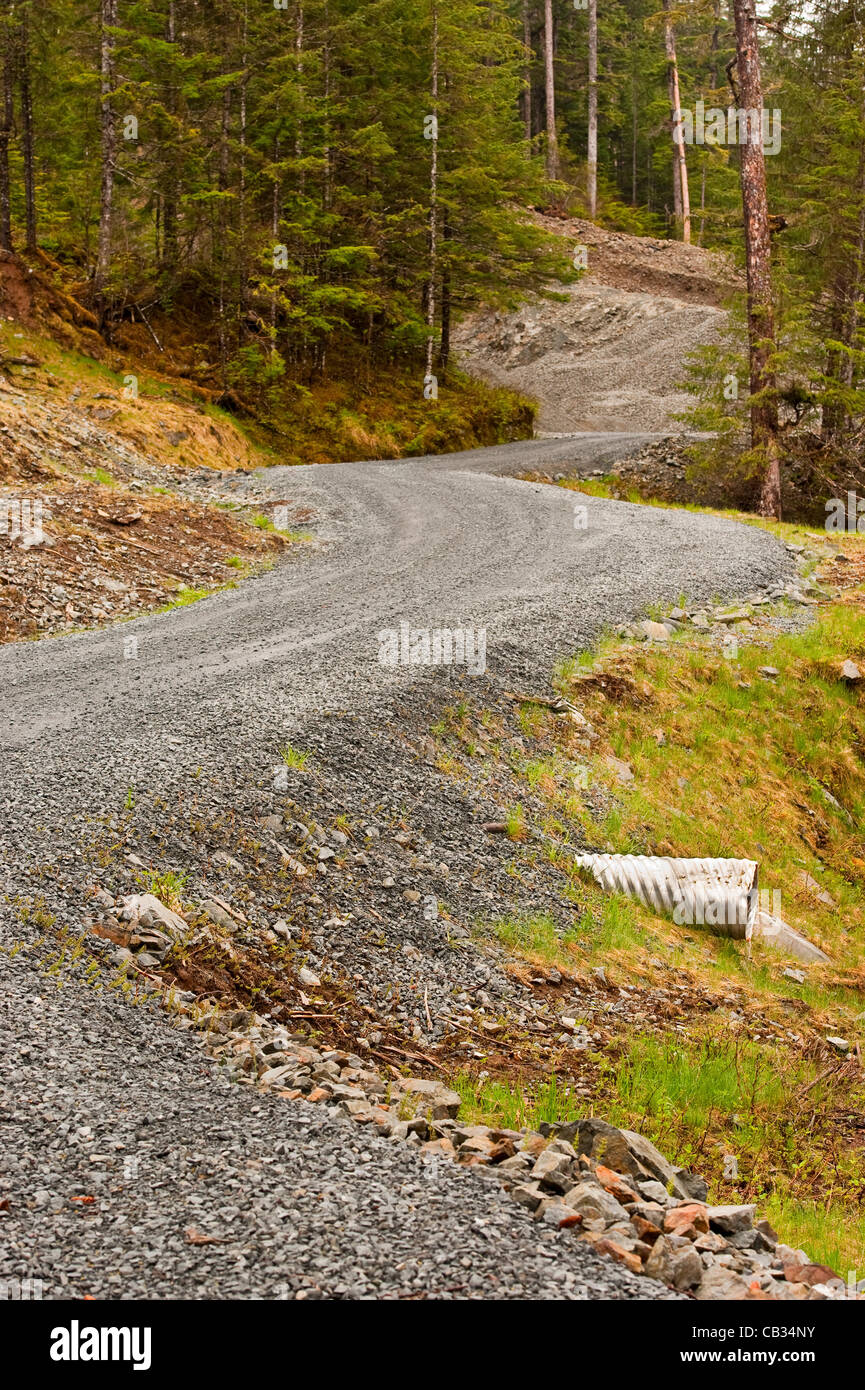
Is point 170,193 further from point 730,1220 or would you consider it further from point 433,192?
point 730,1220

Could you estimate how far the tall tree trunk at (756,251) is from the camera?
1939cm

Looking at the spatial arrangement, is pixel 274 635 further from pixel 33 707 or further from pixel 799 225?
pixel 799 225

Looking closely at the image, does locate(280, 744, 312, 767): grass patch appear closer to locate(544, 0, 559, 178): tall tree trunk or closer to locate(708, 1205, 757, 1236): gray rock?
locate(708, 1205, 757, 1236): gray rock

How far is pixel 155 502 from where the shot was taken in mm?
16703

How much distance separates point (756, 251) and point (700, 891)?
53.3 feet

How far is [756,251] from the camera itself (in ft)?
65.6

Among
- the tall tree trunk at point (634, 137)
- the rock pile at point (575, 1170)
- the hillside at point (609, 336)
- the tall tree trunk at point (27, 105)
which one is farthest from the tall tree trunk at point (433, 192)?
the tall tree trunk at point (634, 137)

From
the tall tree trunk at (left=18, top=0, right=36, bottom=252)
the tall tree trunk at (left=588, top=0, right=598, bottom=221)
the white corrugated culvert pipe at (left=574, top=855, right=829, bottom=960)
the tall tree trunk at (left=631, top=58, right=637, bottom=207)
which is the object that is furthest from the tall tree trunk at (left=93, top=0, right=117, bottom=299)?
the tall tree trunk at (left=631, top=58, right=637, bottom=207)

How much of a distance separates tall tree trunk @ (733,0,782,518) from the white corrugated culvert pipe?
45.7 feet

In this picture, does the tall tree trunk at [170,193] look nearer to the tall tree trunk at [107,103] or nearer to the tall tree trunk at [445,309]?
the tall tree trunk at [107,103]

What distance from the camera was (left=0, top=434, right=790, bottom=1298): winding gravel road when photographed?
350cm

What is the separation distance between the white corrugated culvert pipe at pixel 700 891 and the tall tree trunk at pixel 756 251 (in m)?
13.9
